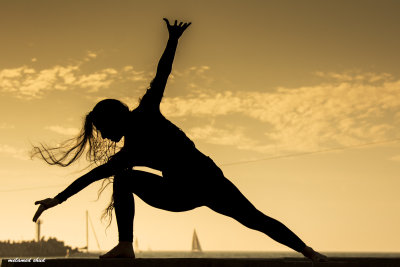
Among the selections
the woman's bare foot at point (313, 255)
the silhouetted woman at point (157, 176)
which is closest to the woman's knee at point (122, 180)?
the silhouetted woman at point (157, 176)

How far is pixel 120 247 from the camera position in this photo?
184 inches

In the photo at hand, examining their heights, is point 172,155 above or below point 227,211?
above

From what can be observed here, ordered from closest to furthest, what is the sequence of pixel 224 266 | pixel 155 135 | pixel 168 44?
pixel 224 266
pixel 155 135
pixel 168 44

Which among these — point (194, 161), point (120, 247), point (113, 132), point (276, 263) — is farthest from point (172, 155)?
point (276, 263)

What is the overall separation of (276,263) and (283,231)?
0.39 m

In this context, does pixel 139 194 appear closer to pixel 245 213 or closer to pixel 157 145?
Result: pixel 157 145

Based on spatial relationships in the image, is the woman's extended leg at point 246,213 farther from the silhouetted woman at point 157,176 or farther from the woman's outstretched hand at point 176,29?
the woman's outstretched hand at point 176,29

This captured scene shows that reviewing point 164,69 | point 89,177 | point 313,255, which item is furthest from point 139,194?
point 313,255

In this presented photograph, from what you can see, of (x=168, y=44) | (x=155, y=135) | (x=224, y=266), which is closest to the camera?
(x=224, y=266)

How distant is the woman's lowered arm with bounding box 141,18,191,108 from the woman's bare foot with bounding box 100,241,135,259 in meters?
1.18

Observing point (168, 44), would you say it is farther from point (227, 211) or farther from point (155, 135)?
point (227, 211)

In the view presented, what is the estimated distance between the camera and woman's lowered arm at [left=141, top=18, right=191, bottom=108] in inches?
186

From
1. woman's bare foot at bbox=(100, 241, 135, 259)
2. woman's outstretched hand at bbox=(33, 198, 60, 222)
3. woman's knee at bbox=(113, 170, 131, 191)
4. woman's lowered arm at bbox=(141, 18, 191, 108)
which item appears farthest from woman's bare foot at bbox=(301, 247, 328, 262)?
woman's outstretched hand at bbox=(33, 198, 60, 222)

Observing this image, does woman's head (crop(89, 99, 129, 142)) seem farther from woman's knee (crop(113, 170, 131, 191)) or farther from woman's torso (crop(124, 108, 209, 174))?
woman's knee (crop(113, 170, 131, 191))
